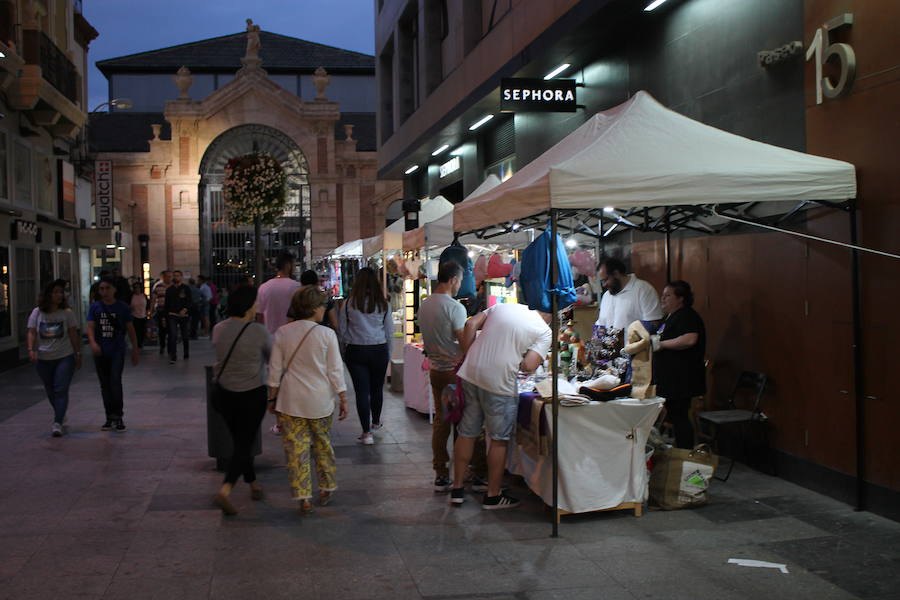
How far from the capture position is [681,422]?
7465mm

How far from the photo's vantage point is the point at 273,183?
19047 millimetres

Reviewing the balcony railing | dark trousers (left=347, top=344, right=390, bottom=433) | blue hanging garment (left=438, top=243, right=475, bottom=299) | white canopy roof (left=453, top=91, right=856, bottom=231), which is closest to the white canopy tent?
white canopy roof (left=453, top=91, right=856, bottom=231)

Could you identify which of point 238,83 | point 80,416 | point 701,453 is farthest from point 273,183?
point 238,83

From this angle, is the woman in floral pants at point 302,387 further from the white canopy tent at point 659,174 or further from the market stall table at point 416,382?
the market stall table at point 416,382

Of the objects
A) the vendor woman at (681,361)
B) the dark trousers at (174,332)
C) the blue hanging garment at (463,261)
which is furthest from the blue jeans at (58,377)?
the dark trousers at (174,332)

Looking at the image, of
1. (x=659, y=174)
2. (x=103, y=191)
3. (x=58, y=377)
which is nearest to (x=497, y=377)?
(x=659, y=174)

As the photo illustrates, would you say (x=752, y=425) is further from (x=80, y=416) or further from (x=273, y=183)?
(x=273, y=183)

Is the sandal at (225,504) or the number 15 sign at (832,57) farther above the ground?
the number 15 sign at (832,57)

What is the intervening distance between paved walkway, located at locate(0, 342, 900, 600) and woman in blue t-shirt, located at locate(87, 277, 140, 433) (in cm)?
173

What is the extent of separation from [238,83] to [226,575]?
35532 mm

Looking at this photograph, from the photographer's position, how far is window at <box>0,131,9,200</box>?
1782cm

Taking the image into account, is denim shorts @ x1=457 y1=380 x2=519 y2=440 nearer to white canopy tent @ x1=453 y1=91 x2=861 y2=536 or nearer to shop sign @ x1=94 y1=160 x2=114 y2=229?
white canopy tent @ x1=453 y1=91 x2=861 y2=536

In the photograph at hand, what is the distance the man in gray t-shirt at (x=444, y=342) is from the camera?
7.37 meters

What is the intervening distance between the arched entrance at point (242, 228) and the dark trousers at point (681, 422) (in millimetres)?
30380
